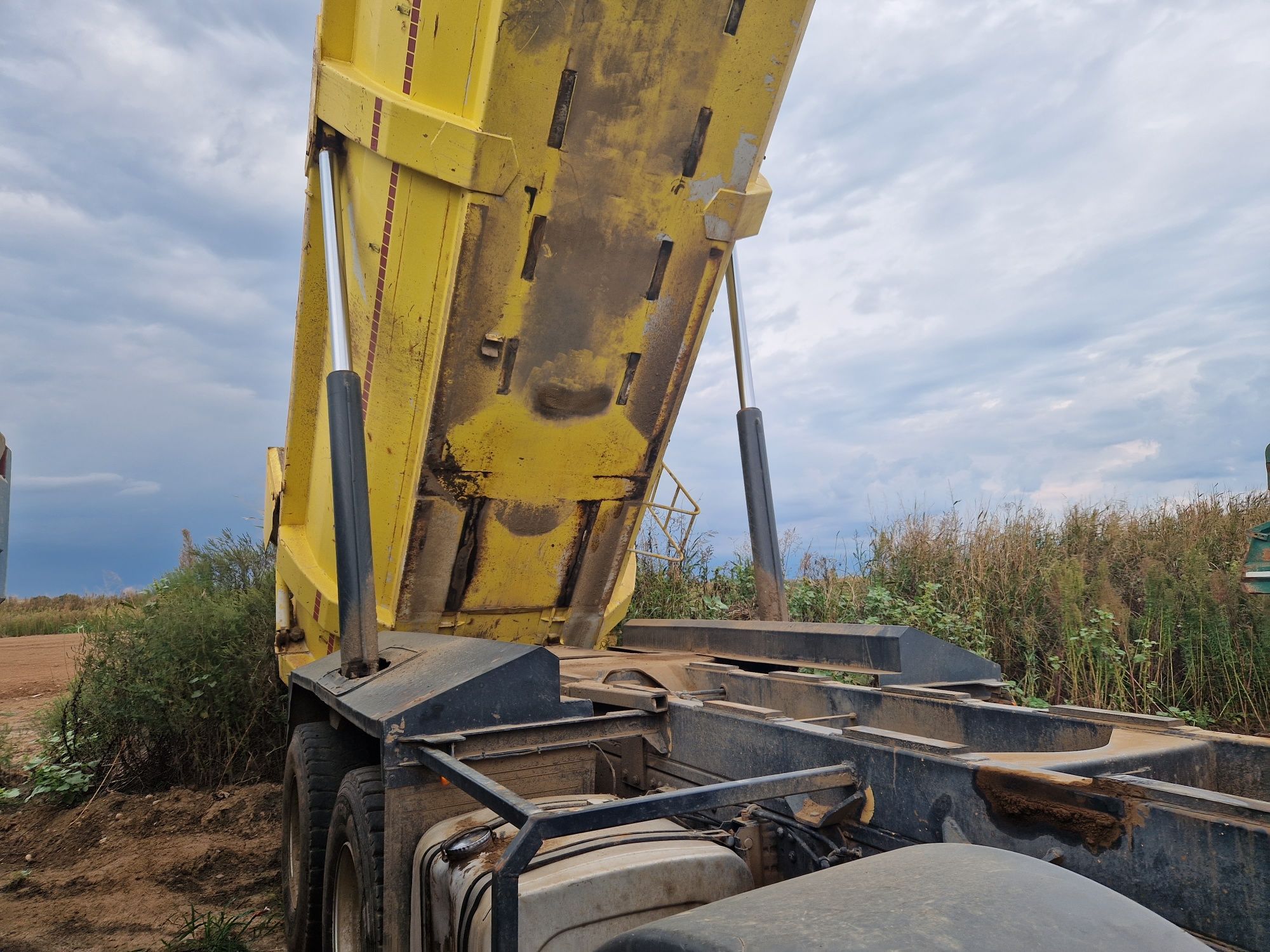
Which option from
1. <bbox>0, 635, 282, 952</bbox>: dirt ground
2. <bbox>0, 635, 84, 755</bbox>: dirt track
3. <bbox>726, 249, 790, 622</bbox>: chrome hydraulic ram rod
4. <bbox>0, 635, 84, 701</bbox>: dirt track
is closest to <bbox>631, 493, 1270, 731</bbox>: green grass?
<bbox>726, 249, 790, 622</bbox>: chrome hydraulic ram rod

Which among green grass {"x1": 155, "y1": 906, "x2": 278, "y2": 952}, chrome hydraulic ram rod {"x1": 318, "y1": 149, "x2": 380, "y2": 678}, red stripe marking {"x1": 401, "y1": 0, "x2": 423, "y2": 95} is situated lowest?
green grass {"x1": 155, "y1": 906, "x2": 278, "y2": 952}

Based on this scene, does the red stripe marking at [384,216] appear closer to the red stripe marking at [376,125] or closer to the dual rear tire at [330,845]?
the red stripe marking at [376,125]

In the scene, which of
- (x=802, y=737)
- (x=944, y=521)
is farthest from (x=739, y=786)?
(x=944, y=521)

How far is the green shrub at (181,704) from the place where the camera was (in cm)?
667

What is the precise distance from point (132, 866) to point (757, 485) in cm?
396

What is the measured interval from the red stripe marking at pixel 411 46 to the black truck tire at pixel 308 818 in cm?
258

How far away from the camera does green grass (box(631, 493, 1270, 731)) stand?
6.23 meters

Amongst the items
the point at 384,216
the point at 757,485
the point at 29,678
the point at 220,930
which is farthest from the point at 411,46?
the point at 29,678

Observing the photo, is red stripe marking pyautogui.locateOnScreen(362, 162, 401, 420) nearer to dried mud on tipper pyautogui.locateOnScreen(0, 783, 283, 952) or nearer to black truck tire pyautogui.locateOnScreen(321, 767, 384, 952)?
black truck tire pyautogui.locateOnScreen(321, 767, 384, 952)

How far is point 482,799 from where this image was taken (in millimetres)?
1837

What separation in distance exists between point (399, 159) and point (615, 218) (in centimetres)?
83

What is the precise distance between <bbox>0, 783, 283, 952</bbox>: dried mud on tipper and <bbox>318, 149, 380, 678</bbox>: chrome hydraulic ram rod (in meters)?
1.58

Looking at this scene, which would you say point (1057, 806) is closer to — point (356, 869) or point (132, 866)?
point (356, 869)

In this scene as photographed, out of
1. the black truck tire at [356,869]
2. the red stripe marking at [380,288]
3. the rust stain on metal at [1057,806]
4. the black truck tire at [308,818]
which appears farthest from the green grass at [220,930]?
the rust stain on metal at [1057,806]
